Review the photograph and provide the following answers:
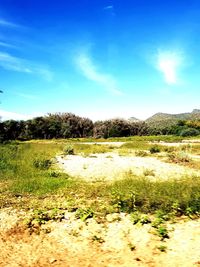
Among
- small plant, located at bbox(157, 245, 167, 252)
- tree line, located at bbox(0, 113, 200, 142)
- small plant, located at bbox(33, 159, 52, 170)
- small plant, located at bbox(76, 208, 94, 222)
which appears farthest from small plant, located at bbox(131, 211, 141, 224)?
tree line, located at bbox(0, 113, 200, 142)

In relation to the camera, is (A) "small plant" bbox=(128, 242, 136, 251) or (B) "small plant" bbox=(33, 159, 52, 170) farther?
(B) "small plant" bbox=(33, 159, 52, 170)

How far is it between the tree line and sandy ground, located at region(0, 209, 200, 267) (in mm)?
66355

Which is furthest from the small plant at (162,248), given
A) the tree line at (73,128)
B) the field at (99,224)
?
the tree line at (73,128)

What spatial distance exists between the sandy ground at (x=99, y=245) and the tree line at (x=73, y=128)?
218 feet

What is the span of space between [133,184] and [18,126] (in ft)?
235

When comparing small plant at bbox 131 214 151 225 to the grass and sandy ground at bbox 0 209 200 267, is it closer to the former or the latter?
sandy ground at bbox 0 209 200 267

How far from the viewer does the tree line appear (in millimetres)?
79062

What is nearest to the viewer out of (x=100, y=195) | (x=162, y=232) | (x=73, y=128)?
(x=162, y=232)

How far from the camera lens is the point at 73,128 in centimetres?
8775

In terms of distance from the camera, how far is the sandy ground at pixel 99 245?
593 cm

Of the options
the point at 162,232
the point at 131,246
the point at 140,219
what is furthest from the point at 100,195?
the point at 131,246

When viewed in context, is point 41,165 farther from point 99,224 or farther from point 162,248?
point 162,248

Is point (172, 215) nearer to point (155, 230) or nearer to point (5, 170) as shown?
point (155, 230)

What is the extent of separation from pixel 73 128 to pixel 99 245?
81.5 m
